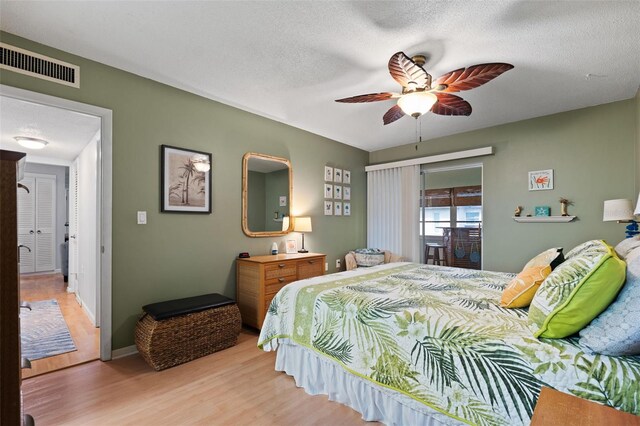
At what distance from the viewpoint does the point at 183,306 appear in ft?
8.59

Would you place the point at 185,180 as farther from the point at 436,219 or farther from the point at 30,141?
the point at 436,219

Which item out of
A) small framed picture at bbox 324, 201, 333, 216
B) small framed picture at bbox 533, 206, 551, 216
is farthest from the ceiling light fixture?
small framed picture at bbox 533, 206, 551, 216

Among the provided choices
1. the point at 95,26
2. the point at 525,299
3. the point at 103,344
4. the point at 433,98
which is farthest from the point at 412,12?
the point at 103,344

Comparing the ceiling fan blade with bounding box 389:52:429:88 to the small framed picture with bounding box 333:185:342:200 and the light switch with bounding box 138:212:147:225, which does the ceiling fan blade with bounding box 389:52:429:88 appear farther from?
the small framed picture with bounding box 333:185:342:200

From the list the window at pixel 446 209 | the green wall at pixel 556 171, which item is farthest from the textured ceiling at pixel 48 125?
the window at pixel 446 209

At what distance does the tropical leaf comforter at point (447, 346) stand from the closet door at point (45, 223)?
268 inches

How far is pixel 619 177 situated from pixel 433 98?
2672mm

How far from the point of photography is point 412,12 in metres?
1.89

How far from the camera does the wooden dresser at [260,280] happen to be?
10.3 ft

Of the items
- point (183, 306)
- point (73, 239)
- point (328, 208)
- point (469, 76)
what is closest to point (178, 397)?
point (183, 306)

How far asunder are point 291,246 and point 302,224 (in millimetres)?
336

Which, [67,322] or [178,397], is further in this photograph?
[67,322]

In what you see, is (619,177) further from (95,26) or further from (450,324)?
(95,26)

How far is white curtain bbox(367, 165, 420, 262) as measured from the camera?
484 cm
